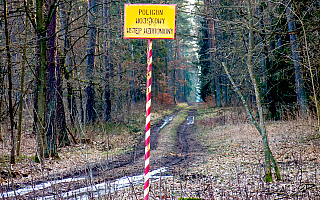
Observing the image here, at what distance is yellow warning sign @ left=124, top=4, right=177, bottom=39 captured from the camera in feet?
15.4

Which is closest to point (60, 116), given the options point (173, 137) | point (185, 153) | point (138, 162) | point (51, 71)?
point (51, 71)

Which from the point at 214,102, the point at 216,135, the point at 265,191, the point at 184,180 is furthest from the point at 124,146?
the point at 214,102

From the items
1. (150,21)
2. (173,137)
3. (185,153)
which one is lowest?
(173,137)

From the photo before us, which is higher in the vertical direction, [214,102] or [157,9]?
[157,9]

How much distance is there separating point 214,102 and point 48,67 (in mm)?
27130

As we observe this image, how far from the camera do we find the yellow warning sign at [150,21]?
4684mm

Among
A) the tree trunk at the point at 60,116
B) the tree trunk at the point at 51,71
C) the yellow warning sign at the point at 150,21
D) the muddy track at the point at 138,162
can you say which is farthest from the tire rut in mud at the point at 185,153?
the tree trunk at the point at 60,116

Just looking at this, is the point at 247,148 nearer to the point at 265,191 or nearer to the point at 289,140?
the point at 289,140

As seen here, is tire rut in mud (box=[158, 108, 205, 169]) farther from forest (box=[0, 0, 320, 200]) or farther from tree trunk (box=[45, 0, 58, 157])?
tree trunk (box=[45, 0, 58, 157])

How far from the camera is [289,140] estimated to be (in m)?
9.81

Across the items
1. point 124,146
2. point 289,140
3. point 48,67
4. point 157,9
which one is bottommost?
point 124,146

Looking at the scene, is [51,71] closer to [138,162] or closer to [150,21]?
[138,162]

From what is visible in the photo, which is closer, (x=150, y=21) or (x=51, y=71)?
(x=150, y=21)

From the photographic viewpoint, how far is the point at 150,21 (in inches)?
186
